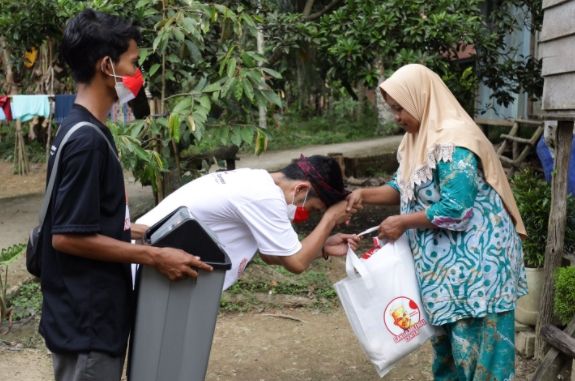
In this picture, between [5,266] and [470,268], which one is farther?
[5,266]

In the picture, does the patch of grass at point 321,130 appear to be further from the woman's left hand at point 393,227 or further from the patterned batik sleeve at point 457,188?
the patterned batik sleeve at point 457,188

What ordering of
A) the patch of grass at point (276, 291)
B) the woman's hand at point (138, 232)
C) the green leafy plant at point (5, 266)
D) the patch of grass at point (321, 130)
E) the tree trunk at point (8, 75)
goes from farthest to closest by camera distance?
the patch of grass at point (321, 130) < the tree trunk at point (8, 75) < the patch of grass at point (276, 291) < the green leafy plant at point (5, 266) < the woman's hand at point (138, 232)

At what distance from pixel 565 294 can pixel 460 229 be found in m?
1.24

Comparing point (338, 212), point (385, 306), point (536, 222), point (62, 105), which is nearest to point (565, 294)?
point (536, 222)

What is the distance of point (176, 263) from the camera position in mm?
2211

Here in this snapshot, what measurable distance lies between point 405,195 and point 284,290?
286cm

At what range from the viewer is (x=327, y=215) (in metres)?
2.94

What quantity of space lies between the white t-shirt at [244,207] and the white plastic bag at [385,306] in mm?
454

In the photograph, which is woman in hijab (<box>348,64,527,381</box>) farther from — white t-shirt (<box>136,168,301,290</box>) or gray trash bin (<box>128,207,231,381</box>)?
gray trash bin (<box>128,207,231,381</box>)

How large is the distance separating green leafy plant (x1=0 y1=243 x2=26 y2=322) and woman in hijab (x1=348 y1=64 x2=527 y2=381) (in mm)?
3177

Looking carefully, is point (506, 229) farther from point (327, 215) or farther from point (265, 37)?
point (265, 37)

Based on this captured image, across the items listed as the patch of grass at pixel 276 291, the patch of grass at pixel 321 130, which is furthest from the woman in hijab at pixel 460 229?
the patch of grass at pixel 321 130

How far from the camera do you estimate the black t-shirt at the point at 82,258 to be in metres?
2.04

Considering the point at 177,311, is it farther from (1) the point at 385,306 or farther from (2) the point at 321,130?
(2) the point at 321,130
